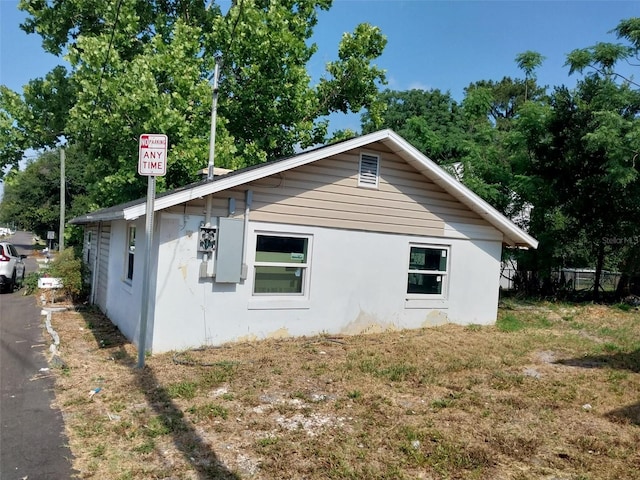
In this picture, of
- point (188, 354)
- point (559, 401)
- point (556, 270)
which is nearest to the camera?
point (559, 401)

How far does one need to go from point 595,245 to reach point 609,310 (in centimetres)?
321

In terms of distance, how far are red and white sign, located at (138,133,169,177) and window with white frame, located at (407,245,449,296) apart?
5821 mm

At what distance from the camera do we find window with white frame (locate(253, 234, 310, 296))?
907cm

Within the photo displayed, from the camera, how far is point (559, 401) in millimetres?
6156

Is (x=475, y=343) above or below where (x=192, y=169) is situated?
below

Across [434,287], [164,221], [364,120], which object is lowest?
[434,287]

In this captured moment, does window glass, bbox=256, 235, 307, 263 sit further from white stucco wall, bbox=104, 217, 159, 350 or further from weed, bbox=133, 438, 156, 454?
weed, bbox=133, 438, 156, 454

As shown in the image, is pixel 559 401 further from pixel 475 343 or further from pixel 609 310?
pixel 609 310

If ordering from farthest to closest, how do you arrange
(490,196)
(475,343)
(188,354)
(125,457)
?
(490,196), (475,343), (188,354), (125,457)

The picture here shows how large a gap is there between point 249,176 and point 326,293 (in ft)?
9.30

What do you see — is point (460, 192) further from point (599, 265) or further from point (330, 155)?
point (599, 265)

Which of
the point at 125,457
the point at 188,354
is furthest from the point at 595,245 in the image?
the point at 125,457

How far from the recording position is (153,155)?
6.78 m

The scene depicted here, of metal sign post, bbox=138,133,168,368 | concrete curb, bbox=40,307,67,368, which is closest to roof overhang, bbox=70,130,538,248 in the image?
metal sign post, bbox=138,133,168,368
